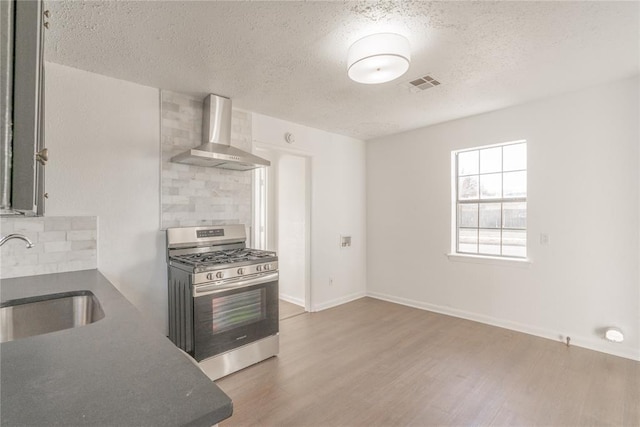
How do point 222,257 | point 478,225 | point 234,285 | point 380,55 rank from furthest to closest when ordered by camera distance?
point 478,225 → point 222,257 → point 234,285 → point 380,55

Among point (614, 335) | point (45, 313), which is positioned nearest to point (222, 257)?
point (45, 313)

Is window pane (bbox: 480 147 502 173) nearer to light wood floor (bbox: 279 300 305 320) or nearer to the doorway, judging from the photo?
the doorway

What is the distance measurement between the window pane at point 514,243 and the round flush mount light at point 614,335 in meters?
0.94

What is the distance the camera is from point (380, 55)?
6.37 ft

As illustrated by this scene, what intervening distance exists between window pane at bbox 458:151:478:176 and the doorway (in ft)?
6.57

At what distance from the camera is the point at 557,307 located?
317 cm

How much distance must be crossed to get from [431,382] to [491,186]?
8.02ft

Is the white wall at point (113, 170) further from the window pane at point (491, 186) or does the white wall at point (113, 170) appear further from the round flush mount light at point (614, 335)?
the round flush mount light at point (614, 335)

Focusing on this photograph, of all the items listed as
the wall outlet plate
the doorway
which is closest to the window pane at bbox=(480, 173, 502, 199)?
the wall outlet plate

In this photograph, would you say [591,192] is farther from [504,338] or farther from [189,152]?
[189,152]

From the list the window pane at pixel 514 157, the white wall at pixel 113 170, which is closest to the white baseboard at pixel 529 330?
the window pane at pixel 514 157

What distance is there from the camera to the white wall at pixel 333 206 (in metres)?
4.10

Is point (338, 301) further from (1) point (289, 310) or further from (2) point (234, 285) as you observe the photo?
(2) point (234, 285)

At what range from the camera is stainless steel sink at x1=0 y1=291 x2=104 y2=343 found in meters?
1.52
